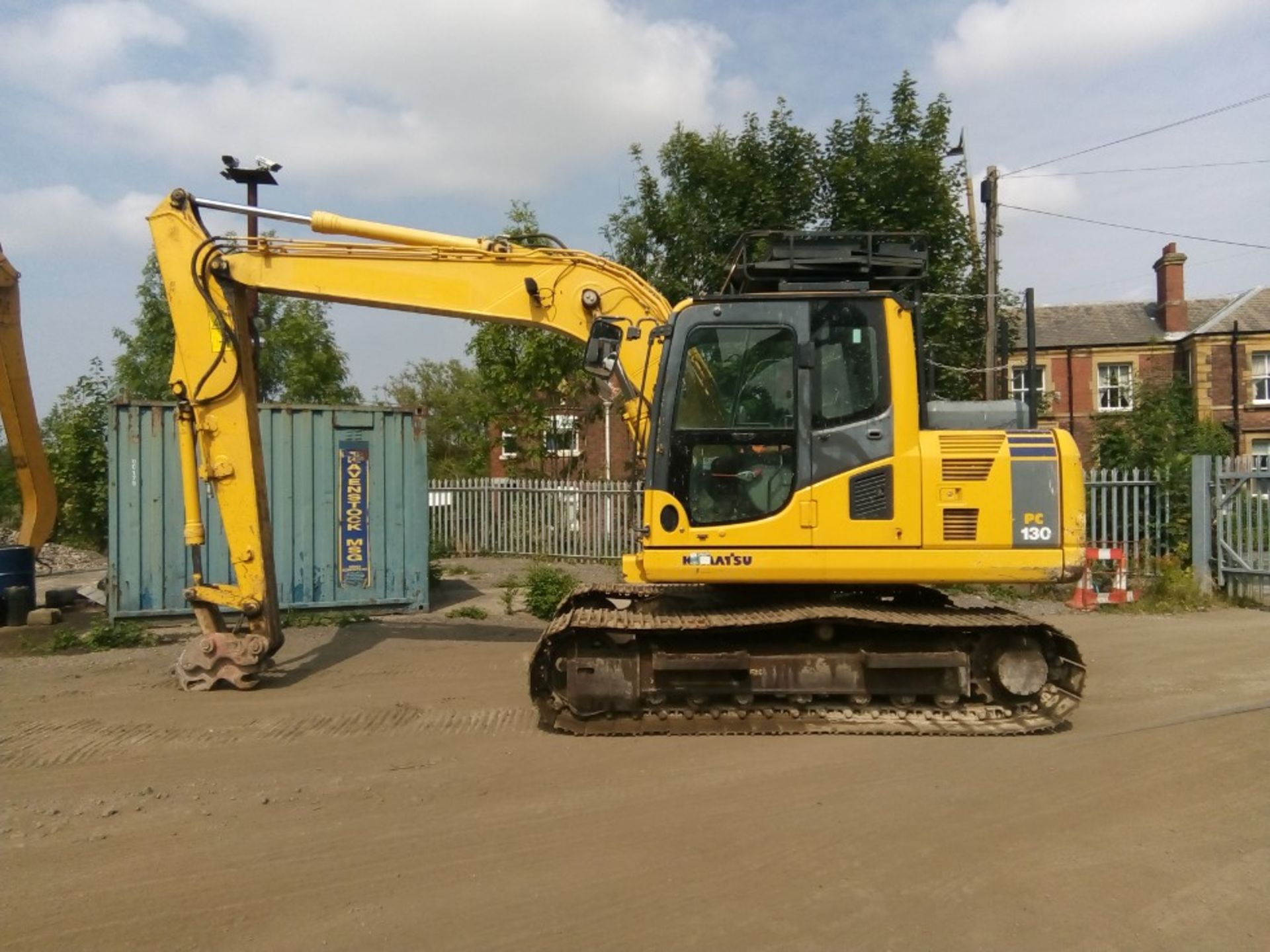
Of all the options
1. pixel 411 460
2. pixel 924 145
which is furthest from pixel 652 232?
pixel 411 460

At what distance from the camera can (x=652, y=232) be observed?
16.4 m

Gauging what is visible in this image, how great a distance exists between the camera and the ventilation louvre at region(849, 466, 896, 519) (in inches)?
232

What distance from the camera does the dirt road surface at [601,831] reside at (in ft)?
11.4

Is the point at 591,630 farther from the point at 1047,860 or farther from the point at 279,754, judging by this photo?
the point at 1047,860

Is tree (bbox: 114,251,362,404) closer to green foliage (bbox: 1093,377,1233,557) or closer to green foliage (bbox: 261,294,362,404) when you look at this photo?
green foliage (bbox: 261,294,362,404)

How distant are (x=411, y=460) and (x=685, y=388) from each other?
20.7ft

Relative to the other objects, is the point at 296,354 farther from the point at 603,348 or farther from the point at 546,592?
the point at 603,348

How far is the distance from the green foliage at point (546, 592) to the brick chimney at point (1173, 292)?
26919 millimetres

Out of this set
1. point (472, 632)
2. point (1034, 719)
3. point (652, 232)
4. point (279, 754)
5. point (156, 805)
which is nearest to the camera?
point (156, 805)

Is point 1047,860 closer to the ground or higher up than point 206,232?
closer to the ground

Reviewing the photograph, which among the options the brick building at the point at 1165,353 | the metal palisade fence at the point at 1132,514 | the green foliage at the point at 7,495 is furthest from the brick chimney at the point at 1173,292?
the green foliage at the point at 7,495

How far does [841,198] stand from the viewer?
1446 cm

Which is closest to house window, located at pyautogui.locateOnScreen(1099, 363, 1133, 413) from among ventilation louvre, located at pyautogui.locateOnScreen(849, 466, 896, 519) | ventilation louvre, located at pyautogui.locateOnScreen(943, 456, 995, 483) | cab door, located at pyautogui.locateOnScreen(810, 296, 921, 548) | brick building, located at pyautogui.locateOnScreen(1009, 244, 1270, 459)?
brick building, located at pyautogui.locateOnScreen(1009, 244, 1270, 459)

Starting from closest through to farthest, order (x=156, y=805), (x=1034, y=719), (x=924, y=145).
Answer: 1. (x=156, y=805)
2. (x=1034, y=719)
3. (x=924, y=145)
